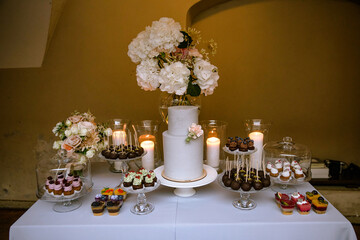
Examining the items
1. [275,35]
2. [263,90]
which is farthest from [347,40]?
[263,90]

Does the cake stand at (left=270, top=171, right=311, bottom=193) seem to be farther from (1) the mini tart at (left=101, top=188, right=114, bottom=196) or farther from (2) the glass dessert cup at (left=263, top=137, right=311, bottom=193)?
(1) the mini tart at (left=101, top=188, right=114, bottom=196)

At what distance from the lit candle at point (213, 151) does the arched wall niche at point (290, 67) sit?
52.9 inches

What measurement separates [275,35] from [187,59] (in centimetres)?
192

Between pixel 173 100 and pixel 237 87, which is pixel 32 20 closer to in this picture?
pixel 173 100

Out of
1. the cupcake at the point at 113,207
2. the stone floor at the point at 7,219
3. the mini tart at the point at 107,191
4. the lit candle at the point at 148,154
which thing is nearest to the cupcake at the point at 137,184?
the cupcake at the point at 113,207

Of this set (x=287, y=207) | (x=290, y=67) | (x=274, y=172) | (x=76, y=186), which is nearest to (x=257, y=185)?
(x=287, y=207)

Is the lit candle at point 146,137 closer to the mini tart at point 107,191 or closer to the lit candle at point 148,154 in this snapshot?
the lit candle at point 148,154

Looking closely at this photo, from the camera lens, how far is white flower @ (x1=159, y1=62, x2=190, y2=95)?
1.53 meters

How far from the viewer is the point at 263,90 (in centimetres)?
331

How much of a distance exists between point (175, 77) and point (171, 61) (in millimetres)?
173

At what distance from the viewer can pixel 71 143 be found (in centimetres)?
180

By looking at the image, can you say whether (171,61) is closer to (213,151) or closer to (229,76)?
(213,151)

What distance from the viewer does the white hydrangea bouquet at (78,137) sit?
1820mm

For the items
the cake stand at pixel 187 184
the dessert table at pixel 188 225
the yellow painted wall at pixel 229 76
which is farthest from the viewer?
the yellow painted wall at pixel 229 76
